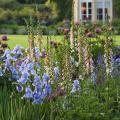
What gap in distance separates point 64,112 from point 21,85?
2.62 ft

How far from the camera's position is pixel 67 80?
15.3 ft

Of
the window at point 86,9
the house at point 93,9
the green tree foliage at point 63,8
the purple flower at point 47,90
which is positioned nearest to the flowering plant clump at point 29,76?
the purple flower at point 47,90

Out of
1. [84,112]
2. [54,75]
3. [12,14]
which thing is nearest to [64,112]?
[84,112]

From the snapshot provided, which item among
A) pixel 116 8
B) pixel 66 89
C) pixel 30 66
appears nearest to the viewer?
pixel 66 89

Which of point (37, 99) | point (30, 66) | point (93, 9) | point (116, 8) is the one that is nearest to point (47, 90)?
point (37, 99)

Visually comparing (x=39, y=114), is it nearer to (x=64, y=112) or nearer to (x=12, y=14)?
(x=64, y=112)

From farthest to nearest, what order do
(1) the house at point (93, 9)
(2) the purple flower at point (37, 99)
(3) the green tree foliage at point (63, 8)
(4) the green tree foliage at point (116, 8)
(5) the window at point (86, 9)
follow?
1. (5) the window at point (86, 9)
2. (1) the house at point (93, 9)
3. (3) the green tree foliage at point (63, 8)
4. (4) the green tree foliage at point (116, 8)
5. (2) the purple flower at point (37, 99)

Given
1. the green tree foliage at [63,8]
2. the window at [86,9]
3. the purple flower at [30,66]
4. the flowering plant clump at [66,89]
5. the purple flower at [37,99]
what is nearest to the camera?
the flowering plant clump at [66,89]

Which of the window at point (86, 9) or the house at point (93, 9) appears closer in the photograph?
the house at point (93, 9)

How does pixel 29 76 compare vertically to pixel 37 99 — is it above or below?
above

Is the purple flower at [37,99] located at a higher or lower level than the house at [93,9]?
lower

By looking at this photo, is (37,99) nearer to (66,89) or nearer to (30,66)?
(66,89)

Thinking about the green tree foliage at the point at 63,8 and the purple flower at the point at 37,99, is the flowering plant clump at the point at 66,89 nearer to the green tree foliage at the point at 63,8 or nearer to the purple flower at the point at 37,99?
the purple flower at the point at 37,99

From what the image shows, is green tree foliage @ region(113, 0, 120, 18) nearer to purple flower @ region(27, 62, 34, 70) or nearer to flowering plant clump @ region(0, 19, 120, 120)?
flowering plant clump @ region(0, 19, 120, 120)
